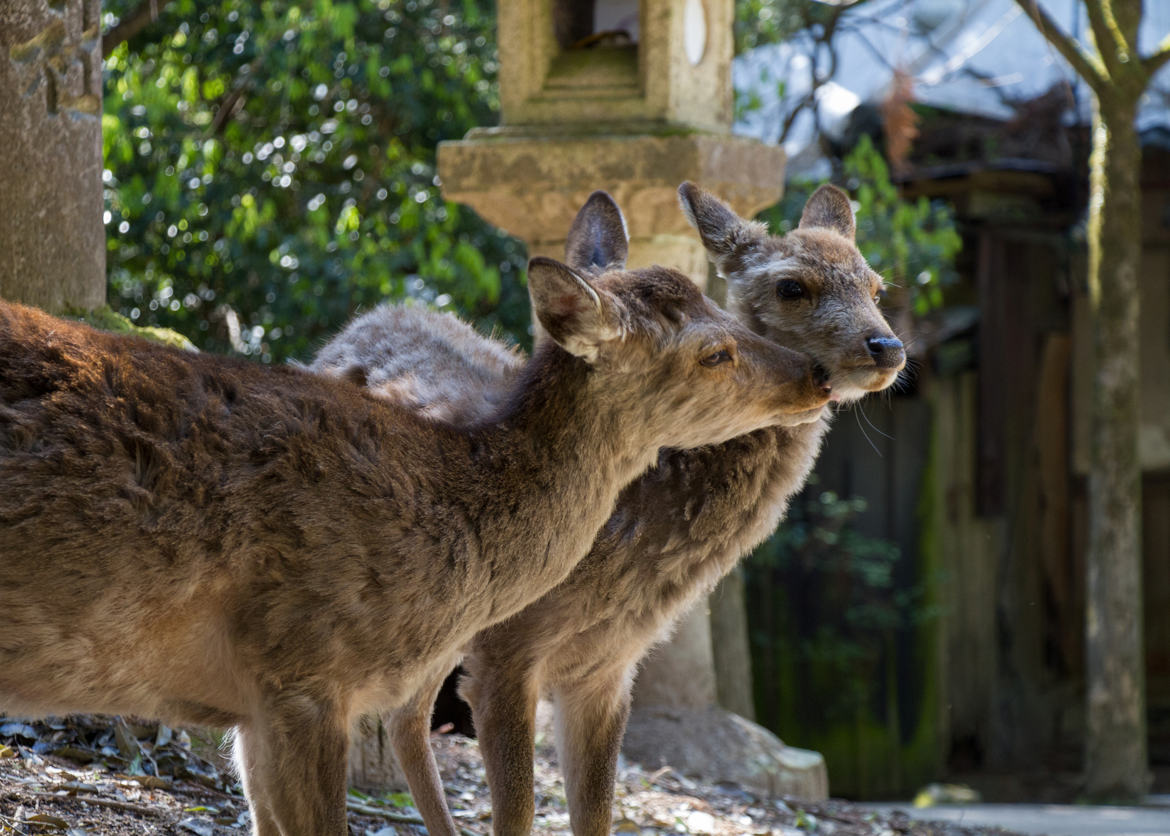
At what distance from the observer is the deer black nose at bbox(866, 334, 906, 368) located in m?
4.02

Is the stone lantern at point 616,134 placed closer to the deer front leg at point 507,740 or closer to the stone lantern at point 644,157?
the stone lantern at point 644,157

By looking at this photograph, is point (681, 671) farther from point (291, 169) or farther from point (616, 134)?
point (291, 169)

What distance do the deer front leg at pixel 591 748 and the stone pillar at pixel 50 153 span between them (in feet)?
7.11

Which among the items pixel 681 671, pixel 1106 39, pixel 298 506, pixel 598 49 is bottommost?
pixel 681 671

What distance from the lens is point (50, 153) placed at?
477 centimetres

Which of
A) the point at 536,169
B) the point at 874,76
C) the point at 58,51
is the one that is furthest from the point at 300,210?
the point at 874,76

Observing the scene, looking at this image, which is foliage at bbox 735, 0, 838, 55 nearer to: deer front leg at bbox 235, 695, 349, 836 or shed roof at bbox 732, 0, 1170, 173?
shed roof at bbox 732, 0, 1170, 173

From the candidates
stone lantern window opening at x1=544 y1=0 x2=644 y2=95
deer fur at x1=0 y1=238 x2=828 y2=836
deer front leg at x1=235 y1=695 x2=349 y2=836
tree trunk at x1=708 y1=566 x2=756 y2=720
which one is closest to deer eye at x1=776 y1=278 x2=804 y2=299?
deer fur at x1=0 y1=238 x2=828 y2=836

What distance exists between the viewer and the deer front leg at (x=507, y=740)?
4055 millimetres

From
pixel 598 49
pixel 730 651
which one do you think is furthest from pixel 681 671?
pixel 598 49

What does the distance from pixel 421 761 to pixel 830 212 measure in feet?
7.56

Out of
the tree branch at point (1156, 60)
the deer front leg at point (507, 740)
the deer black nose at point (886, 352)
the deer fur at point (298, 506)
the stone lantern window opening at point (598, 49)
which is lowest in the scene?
the deer front leg at point (507, 740)

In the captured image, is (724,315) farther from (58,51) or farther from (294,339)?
(294,339)

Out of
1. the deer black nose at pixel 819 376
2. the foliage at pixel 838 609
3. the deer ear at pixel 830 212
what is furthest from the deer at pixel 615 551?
the foliage at pixel 838 609
